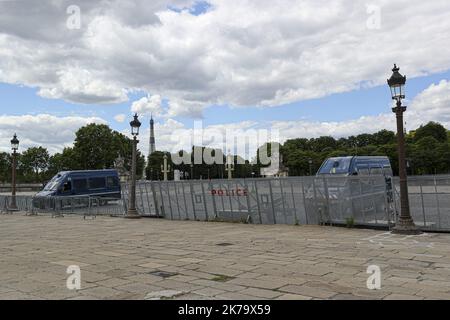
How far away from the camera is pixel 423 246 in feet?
36.4

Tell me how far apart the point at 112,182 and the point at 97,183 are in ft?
4.99

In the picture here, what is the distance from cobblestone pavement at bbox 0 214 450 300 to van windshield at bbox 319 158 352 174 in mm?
8343

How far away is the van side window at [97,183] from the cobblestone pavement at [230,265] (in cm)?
2104

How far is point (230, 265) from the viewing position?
30.0 feet

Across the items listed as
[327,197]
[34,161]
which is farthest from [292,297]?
[34,161]

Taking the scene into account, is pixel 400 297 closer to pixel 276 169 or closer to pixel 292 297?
pixel 292 297

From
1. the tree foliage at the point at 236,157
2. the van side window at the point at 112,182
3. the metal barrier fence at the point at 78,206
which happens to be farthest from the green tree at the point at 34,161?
the metal barrier fence at the point at 78,206

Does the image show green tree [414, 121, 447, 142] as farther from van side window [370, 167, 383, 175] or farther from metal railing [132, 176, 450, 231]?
metal railing [132, 176, 450, 231]

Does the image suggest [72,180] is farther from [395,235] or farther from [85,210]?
[395,235]

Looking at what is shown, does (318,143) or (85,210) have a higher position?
(318,143)

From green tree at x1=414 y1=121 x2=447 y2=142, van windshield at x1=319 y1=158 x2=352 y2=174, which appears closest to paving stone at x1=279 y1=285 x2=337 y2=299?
van windshield at x1=319 y1=158 x2=352 y2=174

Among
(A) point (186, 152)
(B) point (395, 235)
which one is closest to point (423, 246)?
(B) point (395, 235)

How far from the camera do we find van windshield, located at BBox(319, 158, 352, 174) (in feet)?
75.2

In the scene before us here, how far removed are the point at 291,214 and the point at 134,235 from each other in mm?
6069
